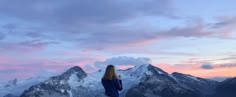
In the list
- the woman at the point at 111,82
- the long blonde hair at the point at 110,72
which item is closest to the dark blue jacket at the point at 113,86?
the woman at the point at 111,82

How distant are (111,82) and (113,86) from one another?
284mm

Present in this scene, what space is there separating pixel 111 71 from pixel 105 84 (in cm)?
132

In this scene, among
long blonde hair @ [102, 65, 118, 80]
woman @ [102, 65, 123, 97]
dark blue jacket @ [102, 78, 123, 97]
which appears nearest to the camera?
long blonde hair @ [102, 65, 118, 80]

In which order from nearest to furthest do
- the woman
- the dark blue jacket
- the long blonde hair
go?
the long blonde hair
the woman
the dark blue jacket

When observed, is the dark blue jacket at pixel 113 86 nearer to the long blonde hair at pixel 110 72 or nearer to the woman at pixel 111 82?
the woman at pixel 111 82

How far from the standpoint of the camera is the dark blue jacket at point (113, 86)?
89.0 ft

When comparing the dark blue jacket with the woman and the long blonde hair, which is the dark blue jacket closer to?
→ the woman

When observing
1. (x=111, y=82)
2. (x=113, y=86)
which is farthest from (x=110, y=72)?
(x=113, y=86)

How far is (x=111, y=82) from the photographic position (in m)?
27.4

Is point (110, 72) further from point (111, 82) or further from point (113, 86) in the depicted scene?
point (113, 86)

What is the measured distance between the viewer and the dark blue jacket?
27.1 m

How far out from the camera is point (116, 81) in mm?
27125

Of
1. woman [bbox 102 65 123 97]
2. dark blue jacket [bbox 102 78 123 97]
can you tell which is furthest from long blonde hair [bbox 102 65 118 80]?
dark blue jacket [bbox 102 78 123 97]

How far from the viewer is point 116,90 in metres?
27.6
